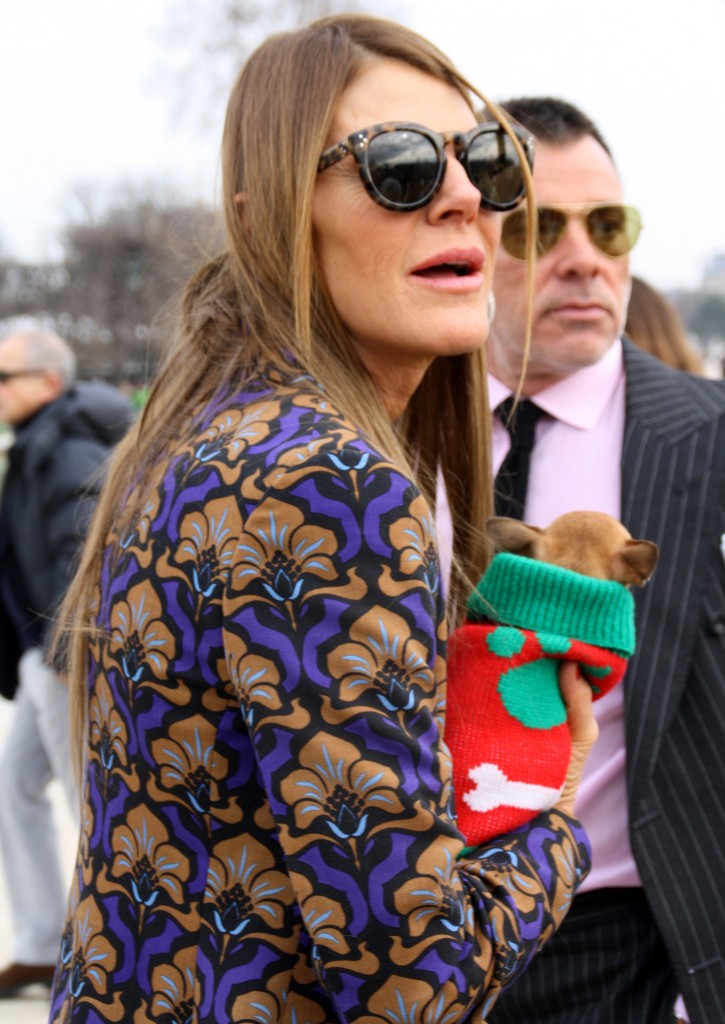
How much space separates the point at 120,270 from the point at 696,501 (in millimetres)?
54182

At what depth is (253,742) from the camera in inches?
51.1

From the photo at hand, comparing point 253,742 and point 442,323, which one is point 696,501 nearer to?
point 442,323

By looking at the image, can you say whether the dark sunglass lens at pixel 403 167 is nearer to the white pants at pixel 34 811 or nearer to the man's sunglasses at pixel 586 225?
the man's sunglasses at pixel 586 225

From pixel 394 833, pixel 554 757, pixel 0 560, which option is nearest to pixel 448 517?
pixel 554 757

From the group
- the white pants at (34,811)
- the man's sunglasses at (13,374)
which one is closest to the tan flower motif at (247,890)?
the white pants at (34,811)

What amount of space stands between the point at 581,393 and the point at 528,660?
1.10m

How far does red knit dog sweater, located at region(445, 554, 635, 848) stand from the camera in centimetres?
160

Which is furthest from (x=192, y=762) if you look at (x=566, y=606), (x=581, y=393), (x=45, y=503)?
(x=45, y=503)

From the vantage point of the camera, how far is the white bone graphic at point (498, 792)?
5.19 feet

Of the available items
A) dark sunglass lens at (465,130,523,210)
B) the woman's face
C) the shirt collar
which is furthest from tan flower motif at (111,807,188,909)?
the shirt collar

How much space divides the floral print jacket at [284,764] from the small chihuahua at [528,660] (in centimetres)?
9

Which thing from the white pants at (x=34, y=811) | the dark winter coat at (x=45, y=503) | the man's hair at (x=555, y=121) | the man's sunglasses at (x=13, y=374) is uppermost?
the man's hair at (x=555, y=121)

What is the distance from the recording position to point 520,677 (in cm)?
168

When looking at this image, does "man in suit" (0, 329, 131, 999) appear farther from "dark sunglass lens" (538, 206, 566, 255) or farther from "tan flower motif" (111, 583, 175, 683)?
"tan flower motif" (111, 583, 175, 683)
